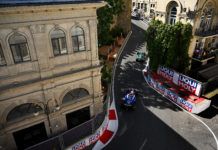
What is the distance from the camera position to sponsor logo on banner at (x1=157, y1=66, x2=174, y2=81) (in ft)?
91.0

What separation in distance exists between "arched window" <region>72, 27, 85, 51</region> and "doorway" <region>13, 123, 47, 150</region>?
7935 millimetres

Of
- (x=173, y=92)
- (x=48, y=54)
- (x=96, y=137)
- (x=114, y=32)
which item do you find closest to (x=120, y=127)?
(x=96, y=137)

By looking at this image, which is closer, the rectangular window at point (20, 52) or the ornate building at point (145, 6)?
the rectangular window at point (20, 52)

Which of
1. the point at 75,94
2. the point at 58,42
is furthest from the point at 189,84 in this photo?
the point at 58,42

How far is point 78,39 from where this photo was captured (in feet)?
55.8

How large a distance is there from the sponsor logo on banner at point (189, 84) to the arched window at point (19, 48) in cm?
1994

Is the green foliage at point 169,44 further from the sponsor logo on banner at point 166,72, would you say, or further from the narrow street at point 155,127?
the narrow street at point 155,127

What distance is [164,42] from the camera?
2652 centimetres

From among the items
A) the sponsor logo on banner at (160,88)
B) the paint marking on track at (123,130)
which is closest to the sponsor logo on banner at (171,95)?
the sponsor logo on banner at (160,88)

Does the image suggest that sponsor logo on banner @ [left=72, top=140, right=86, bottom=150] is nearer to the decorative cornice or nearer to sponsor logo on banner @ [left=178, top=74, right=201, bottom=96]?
the decorative cornice

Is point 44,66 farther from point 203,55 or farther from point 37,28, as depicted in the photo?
point 203,55

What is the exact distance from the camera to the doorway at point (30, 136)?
16.6 metres

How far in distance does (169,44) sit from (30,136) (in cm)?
2050

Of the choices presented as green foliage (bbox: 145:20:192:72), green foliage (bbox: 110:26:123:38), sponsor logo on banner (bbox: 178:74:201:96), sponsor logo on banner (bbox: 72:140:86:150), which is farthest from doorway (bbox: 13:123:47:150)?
green foliage (bbox: 110:26:123:38)
